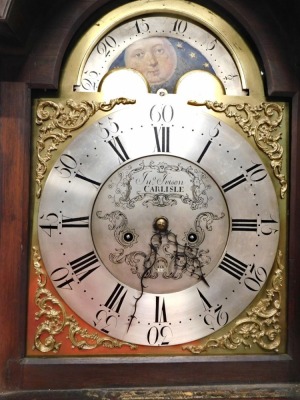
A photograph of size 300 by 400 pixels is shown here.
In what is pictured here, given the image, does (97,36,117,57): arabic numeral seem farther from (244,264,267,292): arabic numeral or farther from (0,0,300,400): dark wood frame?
(244,264,267,292): arabic numeral

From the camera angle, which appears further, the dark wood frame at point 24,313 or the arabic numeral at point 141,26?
the arabic numeral at point 141,26

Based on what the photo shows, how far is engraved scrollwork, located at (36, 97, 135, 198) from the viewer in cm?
142

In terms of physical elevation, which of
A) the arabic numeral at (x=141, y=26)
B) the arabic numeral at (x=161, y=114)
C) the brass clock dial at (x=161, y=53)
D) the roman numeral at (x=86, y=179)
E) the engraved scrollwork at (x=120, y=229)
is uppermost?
the arabic numeral at (x=141, y=26)

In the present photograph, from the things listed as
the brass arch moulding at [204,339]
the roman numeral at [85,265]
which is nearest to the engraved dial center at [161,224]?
the roman numeral at [85,265]

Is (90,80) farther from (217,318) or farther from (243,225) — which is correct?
(217,318)

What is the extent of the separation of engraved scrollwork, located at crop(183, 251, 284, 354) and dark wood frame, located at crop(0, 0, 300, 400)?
0.03 metres

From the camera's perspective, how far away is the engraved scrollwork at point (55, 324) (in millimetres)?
1398

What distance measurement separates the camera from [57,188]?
1.41 m

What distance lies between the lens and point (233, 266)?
56.8 inches

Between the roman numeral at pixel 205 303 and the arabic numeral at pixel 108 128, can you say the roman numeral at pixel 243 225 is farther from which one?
the arabic numeral at pixel 108 128

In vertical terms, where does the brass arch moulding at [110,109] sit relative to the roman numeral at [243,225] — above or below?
above

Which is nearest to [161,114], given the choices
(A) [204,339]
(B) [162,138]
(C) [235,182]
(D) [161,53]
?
(B) [162,138]

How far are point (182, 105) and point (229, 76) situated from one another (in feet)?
0.55

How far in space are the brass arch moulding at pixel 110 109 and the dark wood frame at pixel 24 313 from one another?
47mm
